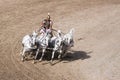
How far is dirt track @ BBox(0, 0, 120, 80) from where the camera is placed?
21312 millimetres

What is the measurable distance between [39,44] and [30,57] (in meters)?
1.24

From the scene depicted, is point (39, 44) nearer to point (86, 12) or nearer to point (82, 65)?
point (82, 65)

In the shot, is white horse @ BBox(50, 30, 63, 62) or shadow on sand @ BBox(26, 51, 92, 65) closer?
white horse @ BBox(50, 30, 63, 62)

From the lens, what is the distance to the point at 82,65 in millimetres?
22438

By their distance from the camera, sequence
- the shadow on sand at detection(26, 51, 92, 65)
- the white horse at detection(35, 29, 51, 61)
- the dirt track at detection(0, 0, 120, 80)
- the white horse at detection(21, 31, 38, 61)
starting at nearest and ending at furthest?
the dirt track at detection(0, 0, 120, 80), the white horse at detection(21, 31, 38, 61), the white horse at detection(35, 29, 51, 61), the shadow on sand at detection(26, 51, 92, 65)

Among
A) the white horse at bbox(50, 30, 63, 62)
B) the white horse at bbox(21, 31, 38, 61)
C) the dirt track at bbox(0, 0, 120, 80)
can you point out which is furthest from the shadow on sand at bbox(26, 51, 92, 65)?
the white horse at bbox(21, 31, 38, 61)

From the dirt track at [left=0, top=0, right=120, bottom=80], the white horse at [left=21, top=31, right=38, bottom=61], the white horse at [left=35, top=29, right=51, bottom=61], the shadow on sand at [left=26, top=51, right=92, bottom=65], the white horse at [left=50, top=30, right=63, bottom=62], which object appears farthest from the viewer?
the shadow on sand at [left=26, top=51, right=92, bottom=65]

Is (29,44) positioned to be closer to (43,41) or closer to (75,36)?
(43,41)

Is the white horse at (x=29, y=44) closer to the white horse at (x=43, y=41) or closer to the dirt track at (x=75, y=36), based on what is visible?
the white horse at (x=43, y=41)

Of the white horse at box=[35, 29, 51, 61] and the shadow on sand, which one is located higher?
the white horse at box=[35, 29, 51, 61]

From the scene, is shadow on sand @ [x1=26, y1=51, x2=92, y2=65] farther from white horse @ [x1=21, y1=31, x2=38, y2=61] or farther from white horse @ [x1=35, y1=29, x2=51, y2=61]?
white horse @ [x1=21, y1=31, x2=38, y2=61]

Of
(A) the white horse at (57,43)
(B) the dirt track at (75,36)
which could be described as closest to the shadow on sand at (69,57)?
(B) the dirt track at (75,36)

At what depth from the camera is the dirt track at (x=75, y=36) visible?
21.3 metres

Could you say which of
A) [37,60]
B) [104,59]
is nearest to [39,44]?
[37,60]
